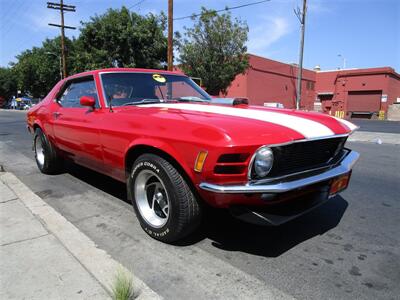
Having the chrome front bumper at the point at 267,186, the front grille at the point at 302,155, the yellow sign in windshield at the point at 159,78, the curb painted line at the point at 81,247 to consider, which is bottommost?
the curb painted line at the point at 81,247

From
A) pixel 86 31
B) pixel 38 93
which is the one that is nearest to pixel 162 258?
pixel 86 31

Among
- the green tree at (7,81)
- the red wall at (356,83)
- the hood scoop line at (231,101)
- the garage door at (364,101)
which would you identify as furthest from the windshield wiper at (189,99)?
the green tree at (7,81)

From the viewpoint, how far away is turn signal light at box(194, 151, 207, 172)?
233 cm

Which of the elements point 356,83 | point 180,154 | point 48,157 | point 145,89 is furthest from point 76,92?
point 356,83

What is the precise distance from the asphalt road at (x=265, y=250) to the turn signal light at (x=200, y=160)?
0.78 metres

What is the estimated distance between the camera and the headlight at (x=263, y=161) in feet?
7.55

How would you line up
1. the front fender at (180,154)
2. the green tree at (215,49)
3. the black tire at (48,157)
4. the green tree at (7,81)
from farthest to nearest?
the green tree at (7,81) < the green tree at (215,49) < the black tire at (48,157) < the front fender at (180,154)

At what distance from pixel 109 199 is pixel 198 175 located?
210 cm

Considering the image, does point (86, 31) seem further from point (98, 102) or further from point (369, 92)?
point (369, 92)

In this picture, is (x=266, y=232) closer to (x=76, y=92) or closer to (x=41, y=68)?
(x=76, y=92)

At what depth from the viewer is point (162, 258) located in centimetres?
264

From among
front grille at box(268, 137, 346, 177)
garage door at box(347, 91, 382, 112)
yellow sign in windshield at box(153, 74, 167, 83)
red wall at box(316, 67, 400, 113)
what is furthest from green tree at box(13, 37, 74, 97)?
front grille at box(268, 137, 346, 177)

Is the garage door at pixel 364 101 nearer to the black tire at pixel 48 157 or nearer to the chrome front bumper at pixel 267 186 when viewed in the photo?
the black tire at pixel 48 157

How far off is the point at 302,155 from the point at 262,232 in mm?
938
